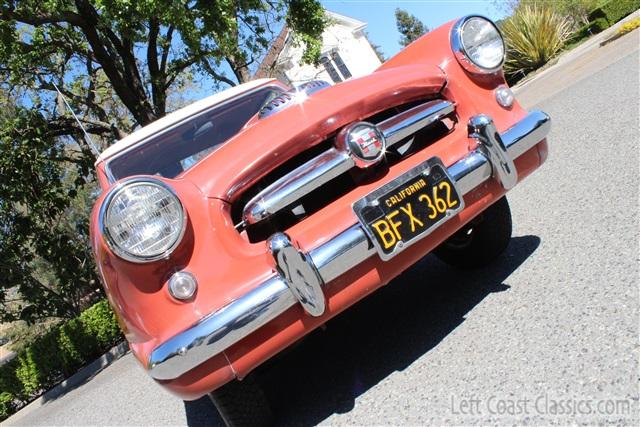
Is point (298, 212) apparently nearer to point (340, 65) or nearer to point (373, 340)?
point (373, 340)

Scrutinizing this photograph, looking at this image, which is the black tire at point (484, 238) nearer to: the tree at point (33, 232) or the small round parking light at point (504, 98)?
the small round parking light at point (504, 98)

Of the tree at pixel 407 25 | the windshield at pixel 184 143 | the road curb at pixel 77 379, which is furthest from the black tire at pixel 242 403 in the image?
the tree at pixel 407 25

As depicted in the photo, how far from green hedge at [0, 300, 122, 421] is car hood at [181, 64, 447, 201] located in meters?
6.62

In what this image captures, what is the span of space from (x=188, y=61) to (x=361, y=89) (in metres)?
11.0

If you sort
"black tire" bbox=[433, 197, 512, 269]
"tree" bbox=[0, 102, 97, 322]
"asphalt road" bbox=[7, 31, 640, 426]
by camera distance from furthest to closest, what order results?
"tree" bbox=[0, 102, 97, 322]
"black tire" bbox=[433, 197, 512, 269]
"asphalt road" bbox=[7, 31, 640, 426]

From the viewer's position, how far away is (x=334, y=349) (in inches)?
115

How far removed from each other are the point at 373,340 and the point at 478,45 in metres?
1.63

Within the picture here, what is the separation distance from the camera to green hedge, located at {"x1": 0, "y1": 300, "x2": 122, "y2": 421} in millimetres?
7219

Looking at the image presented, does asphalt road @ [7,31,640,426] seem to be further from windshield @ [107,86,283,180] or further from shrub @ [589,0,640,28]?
shrub @ [589,0,640,28]

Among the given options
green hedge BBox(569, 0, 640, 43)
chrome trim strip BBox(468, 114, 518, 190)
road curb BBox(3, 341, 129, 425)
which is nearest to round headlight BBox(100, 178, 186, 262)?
chrome trim strip BBox(468, 114, 518, 190)

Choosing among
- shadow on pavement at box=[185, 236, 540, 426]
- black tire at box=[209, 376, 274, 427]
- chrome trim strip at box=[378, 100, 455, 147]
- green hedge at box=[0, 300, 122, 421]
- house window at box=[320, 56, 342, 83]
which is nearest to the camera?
black tire at box=[209, 376, 274, 427]

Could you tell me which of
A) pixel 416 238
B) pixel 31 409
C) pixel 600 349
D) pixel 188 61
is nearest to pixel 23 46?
pixel 188 61

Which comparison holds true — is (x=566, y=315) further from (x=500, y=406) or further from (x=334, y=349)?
(x=334, y=349)

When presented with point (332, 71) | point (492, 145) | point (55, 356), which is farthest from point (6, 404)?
point (332, 71)
